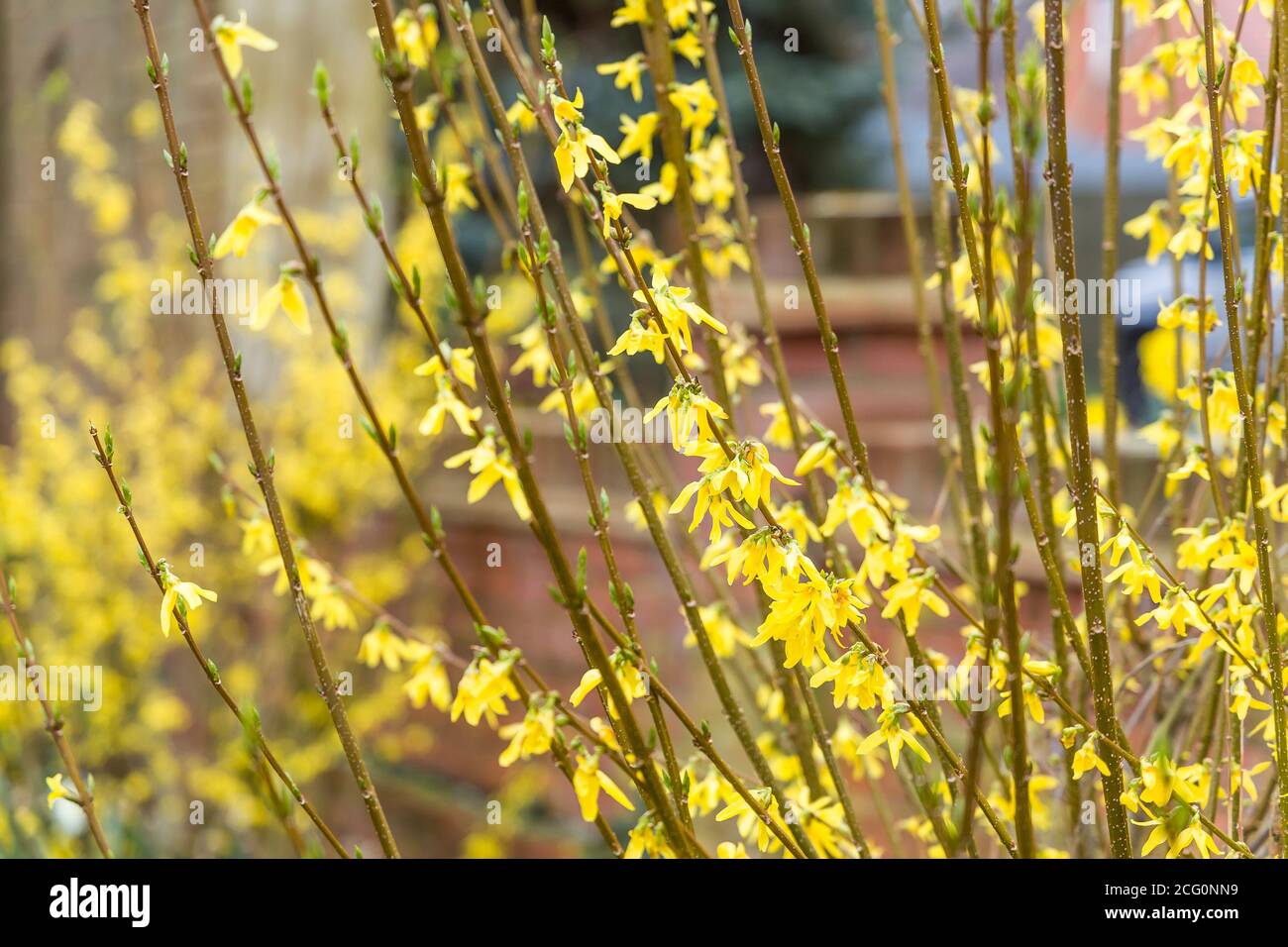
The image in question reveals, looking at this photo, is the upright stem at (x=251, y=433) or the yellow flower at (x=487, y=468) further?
the yellow flower at (x=487, y=468)

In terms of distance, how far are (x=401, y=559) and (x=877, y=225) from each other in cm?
233

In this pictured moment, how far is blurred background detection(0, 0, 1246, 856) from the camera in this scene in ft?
12.2

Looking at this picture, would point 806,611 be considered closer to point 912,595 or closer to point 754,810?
point 912,595

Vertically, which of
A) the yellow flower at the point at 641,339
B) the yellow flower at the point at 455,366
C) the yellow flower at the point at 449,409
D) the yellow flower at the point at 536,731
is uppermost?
the yellow flower at the point at 641,339

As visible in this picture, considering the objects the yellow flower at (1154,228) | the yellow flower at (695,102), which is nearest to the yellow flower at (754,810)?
the yellow flower at (695,102)

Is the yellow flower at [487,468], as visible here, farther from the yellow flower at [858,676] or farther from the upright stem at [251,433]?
the yellow flower at [858,676]

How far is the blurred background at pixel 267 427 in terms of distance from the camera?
3.71 meters

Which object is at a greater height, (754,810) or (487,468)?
(487,468)

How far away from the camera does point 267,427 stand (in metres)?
4.17

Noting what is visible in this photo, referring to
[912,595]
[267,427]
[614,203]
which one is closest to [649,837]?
[912,595]

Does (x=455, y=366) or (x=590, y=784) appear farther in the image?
(x=455, y=366)

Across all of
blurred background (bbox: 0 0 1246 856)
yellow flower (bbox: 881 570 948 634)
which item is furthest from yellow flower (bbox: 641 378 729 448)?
blurred background (bbox: 0 0 1246 856)
